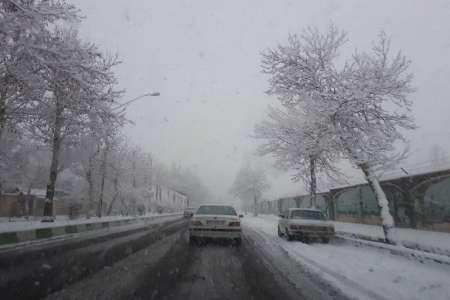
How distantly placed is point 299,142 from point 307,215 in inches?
136

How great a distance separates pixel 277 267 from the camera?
7.61 m

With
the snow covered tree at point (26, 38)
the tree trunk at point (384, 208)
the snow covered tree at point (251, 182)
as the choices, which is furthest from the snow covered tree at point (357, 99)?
the snow covered tree at point (251, 182)

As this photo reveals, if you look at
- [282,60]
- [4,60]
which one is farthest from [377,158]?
[4,60]

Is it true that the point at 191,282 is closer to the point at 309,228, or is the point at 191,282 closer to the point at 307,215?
the point at 309,228

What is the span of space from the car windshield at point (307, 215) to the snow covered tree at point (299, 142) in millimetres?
2772

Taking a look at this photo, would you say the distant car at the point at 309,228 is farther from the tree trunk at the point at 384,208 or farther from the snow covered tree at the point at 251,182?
the snow covered tree at the point at 251,182

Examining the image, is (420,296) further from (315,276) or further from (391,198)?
(391,198)

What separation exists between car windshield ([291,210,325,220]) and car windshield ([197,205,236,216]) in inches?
147

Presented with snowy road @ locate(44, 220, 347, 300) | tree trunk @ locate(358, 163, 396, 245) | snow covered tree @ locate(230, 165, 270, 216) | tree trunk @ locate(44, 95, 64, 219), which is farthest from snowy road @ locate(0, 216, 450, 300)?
snow covered tree @ locate(230, 165, 270, 216)

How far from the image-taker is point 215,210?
1267 centimetres

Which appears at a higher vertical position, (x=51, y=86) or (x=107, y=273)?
(x=51, y=86)

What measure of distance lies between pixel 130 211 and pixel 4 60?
4641 centimetres

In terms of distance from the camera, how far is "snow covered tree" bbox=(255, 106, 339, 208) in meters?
14.0

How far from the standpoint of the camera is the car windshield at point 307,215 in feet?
49.2
